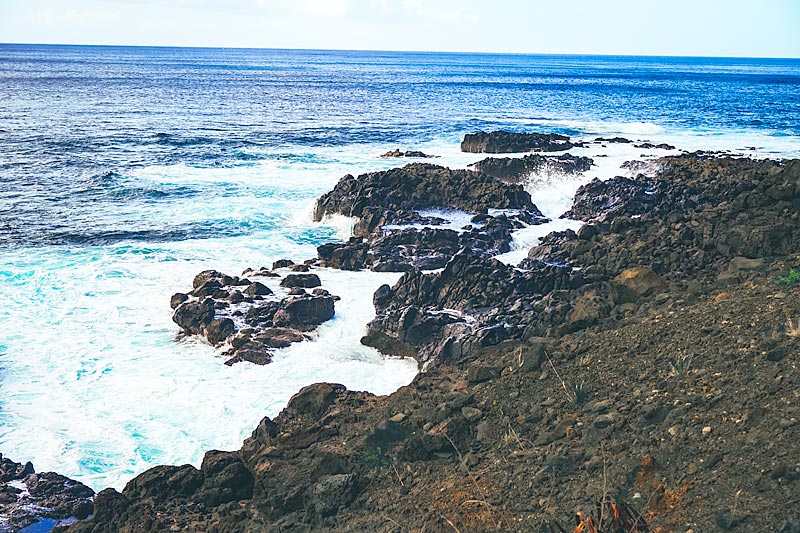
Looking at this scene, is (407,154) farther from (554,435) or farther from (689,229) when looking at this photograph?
(554,435)

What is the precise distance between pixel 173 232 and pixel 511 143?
701 inches

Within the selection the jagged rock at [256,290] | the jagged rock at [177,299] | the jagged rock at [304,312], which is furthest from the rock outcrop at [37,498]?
the jagged rock at [256,290]

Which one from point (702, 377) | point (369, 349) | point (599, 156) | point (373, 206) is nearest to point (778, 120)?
point (599, 156)

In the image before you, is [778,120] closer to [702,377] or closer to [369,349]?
[369,349]

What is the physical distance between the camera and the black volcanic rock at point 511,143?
124 ft

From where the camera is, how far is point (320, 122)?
5659 centimetres

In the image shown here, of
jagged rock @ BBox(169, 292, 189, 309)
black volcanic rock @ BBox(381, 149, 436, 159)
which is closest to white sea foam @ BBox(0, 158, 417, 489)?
jagged rock @ BBox(169, 292, 189, 309)

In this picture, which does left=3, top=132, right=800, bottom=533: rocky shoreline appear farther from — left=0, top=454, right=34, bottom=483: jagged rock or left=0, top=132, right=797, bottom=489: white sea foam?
left=0, top=454, right=34, bottom=483: jagged rock

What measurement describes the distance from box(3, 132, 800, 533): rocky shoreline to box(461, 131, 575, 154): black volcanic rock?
776 inches

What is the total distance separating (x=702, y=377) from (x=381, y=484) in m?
3.66

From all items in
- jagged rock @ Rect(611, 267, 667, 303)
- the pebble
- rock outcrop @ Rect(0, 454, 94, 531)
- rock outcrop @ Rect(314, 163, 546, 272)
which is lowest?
rock outcrop @ Rect(0, 454, 94, 531)

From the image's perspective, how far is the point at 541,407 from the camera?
9.87 m

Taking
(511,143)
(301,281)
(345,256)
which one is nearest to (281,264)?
(345,256)

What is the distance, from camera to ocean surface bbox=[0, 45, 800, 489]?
13352 millimetres
